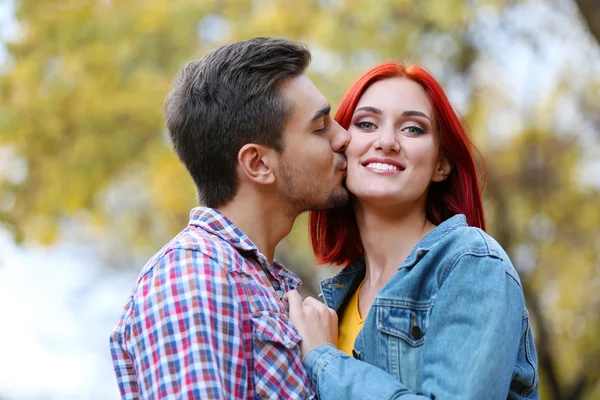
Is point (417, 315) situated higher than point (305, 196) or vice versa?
point (305, 196)

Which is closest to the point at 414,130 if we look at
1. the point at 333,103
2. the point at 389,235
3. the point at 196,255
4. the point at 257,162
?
the point at 389,235

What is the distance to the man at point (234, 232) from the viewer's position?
234cm

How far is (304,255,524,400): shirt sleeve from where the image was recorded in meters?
2.37

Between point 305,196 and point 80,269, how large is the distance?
13923 millimetres

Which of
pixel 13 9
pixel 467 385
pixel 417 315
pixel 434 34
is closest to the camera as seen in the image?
pixel 467 385

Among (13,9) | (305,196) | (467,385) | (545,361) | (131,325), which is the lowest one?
(545,361)

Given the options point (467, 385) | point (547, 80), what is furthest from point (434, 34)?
point (467, 385)

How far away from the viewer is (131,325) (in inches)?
95.2

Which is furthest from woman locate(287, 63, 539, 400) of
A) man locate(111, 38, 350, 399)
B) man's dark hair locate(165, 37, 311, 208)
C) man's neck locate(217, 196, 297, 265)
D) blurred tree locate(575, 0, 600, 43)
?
blurred tree locate(575, 0, 600, 43)

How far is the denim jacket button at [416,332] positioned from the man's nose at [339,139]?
29.0 inches

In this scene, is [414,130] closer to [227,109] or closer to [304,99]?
[304,99]

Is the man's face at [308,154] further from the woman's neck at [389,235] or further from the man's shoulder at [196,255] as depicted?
the man's shoulder at [196,255]

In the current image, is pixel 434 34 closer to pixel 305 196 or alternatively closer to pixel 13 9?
pixel 13 9

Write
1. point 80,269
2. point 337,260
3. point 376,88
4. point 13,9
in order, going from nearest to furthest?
point 376,88 → point 337,260 → point 13,9 → point 80,269
